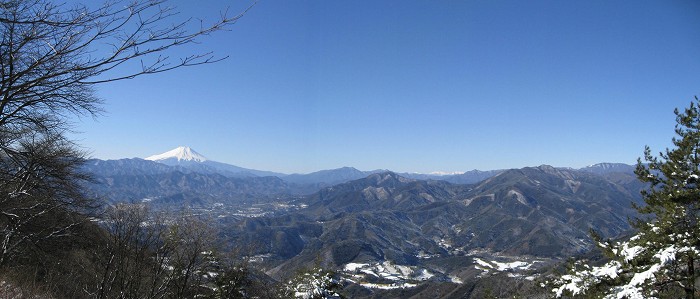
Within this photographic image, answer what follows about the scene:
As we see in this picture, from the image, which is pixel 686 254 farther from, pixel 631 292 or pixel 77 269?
pixel 77 269

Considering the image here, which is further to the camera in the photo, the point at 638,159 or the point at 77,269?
the point at 77,269

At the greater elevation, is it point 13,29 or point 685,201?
point 13,29

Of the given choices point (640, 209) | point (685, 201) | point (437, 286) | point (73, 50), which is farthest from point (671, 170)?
point (437, 286)

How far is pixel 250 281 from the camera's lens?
82.8 ft

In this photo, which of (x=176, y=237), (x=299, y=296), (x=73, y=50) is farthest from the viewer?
(x=299, y=296)

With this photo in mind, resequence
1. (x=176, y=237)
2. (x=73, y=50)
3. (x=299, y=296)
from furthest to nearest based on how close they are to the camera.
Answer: (x=299, y=296) < (x=176, y=237) < (x=73, y=50)

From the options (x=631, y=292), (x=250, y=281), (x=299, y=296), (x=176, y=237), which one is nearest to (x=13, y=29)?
(x=176, y=237)

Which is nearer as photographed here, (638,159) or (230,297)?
(638,159)

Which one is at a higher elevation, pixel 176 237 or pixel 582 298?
pixel 176 237

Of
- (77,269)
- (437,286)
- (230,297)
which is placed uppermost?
(77,269)

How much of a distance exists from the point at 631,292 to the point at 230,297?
2000 centimetres

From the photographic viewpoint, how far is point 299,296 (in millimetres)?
22328

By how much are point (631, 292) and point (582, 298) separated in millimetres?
4252

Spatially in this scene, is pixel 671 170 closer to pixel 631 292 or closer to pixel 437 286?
pixel 631 292
